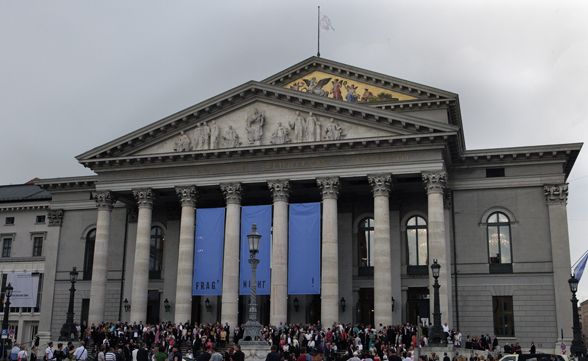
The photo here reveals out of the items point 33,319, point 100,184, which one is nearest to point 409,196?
point 100,184

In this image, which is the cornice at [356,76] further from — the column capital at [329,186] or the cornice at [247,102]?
the column capital at [329,186]

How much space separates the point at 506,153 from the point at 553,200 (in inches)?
152

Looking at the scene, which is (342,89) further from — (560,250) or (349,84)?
(560,250)

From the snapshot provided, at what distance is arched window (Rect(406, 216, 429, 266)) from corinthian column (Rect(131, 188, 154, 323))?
16200 millimetres

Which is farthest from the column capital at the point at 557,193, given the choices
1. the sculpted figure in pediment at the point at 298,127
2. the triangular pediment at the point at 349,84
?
the sculpted figure in pediment at the point at 298,127

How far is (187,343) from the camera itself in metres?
35.5

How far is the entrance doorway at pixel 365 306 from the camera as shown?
4119cm

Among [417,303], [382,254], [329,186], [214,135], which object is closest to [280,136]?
[329,186]

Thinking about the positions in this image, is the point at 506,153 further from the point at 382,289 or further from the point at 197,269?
the point at 197,269

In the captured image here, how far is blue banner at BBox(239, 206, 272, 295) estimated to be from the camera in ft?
126

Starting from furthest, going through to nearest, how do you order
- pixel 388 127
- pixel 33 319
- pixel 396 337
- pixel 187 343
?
pixel 33 319, pixel 388 127, pixel 187 343, pixel 396 337

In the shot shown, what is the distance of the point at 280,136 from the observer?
39.4m

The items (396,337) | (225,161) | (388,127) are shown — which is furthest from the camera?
(225,161)

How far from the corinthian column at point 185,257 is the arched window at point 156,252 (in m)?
5.97
